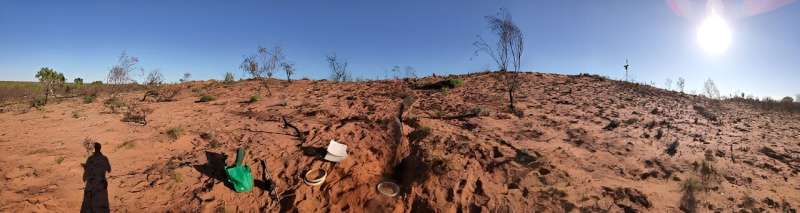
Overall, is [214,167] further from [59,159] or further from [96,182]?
[59,159]

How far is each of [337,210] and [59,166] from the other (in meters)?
4.69

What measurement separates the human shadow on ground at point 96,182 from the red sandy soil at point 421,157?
55 millimetres

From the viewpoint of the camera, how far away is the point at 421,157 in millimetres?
6422

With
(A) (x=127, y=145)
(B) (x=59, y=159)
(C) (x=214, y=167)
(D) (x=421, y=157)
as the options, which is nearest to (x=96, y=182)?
(B) (x=59, y=159)

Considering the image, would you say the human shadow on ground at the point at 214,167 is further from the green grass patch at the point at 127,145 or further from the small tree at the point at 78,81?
the small tree at the point at 78,81

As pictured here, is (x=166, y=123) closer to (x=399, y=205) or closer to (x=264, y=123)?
(x=264, y=123)

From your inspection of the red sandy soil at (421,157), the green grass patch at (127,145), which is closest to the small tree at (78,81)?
the red sandy soil at (421,157)

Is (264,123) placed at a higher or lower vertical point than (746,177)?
higher

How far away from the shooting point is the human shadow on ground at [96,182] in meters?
5.40

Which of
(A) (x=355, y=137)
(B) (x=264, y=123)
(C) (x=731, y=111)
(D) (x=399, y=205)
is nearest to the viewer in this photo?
(D) (x=399, y=205)

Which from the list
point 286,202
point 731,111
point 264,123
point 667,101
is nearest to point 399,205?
point 286,202

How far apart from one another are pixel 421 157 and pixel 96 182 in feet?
16.7

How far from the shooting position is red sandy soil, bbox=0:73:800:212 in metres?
5.48

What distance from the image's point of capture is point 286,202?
568 centimetres
